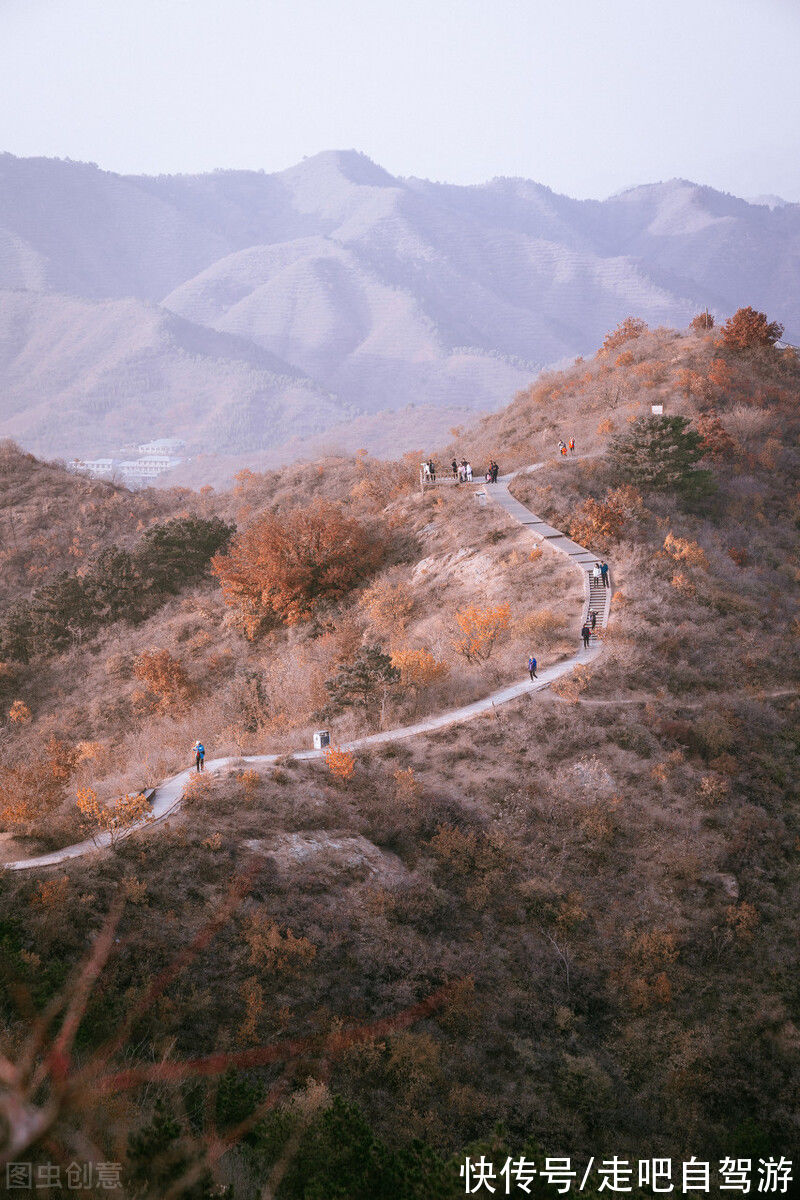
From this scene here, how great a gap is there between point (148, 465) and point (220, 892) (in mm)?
127174

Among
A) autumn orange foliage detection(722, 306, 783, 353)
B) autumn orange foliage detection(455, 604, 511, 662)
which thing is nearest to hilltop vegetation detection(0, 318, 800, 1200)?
autumn orange foliage detection(455, 604, 511, 662)

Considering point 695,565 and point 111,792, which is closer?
point 111,792

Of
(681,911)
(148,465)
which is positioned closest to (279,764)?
(681,911)

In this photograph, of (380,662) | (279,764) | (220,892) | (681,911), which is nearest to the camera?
(220,892)

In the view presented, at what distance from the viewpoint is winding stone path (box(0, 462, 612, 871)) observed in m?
16.4

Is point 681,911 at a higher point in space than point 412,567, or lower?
lower

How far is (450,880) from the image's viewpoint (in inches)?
690

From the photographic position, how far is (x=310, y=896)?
15828 millimetres

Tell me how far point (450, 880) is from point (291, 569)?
19.6 m

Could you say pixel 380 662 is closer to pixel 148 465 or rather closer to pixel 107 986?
pixel 107 986

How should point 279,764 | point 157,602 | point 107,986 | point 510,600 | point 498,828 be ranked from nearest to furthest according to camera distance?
point 107,986, point 498,828, point 279,764, point 510,600, point 157,602

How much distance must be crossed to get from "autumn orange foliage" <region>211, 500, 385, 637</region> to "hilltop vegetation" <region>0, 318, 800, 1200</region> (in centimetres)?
23

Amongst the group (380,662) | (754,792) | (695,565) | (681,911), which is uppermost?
(695,565)

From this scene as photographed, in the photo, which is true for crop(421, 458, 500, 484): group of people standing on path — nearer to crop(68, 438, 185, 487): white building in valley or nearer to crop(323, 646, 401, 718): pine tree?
crop(323, 646, 401, 718): pine tree
